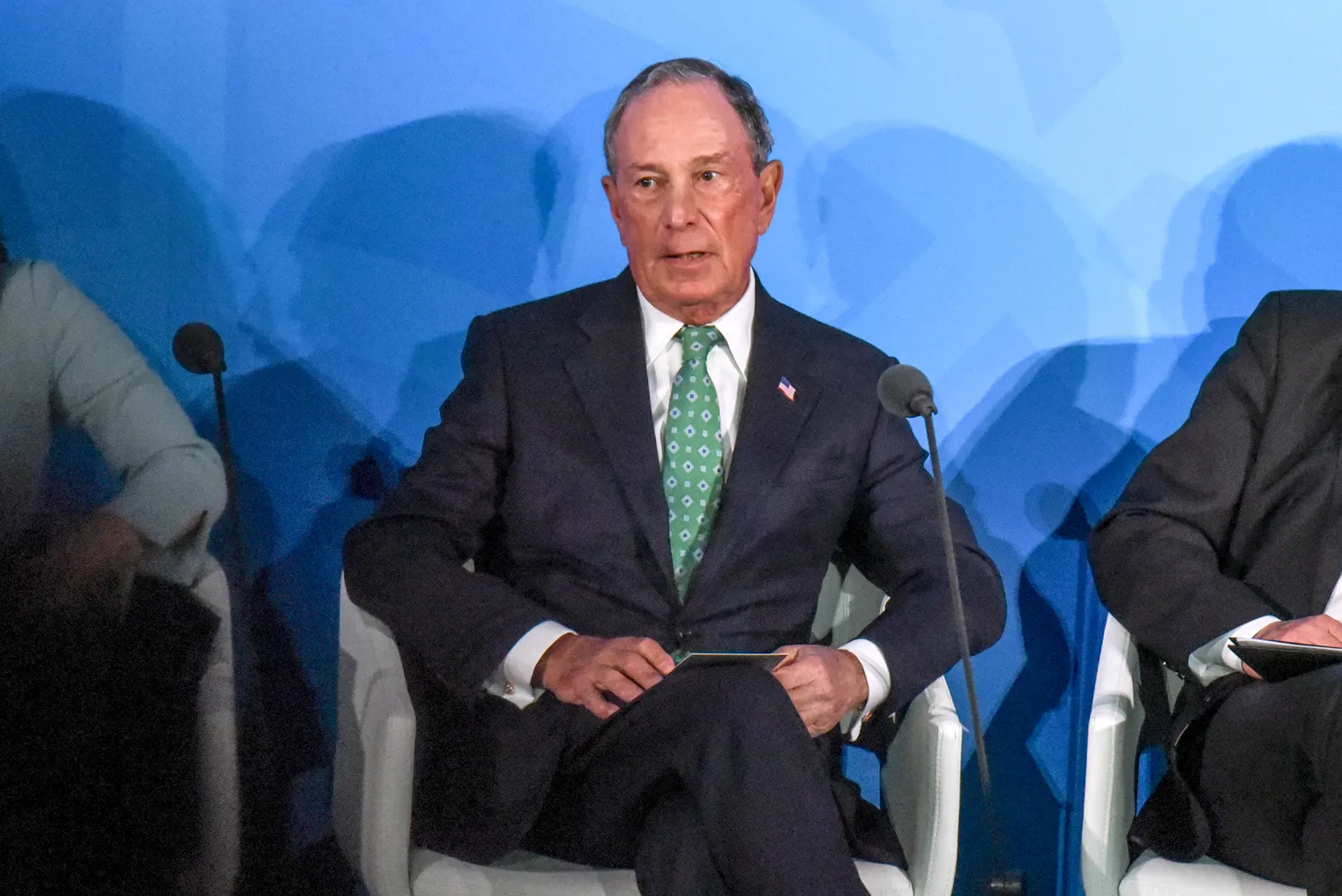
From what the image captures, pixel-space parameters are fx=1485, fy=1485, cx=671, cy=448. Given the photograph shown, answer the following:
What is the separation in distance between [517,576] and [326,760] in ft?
2.40

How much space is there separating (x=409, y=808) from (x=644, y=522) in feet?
1.92

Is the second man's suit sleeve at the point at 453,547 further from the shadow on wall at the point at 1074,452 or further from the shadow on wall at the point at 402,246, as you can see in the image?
the shadow on wall at the point at 1074,452

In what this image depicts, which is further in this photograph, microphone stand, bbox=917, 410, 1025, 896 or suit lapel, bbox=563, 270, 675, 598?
suit lapel, bbox=563, 270, 675, 598

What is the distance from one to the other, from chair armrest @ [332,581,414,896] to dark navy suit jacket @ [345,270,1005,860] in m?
0.06

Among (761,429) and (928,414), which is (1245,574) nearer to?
(928,414)

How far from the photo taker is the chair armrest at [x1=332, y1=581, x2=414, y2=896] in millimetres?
2080

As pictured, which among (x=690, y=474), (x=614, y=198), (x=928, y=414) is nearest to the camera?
(x=928, y=414)

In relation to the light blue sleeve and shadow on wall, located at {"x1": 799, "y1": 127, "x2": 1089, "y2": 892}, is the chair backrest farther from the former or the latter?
the light blue sleeve

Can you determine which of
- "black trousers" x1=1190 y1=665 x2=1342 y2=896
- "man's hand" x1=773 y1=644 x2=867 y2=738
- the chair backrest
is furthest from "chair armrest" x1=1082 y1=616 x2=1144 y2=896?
the chair backrest

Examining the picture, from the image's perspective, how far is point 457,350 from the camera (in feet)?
9.42

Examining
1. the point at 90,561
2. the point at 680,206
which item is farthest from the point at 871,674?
the point at 90,561

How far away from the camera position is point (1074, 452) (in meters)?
2.85

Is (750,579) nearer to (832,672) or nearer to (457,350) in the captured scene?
(832,672)

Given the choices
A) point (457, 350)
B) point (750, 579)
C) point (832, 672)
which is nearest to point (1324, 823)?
point (832, 672)
